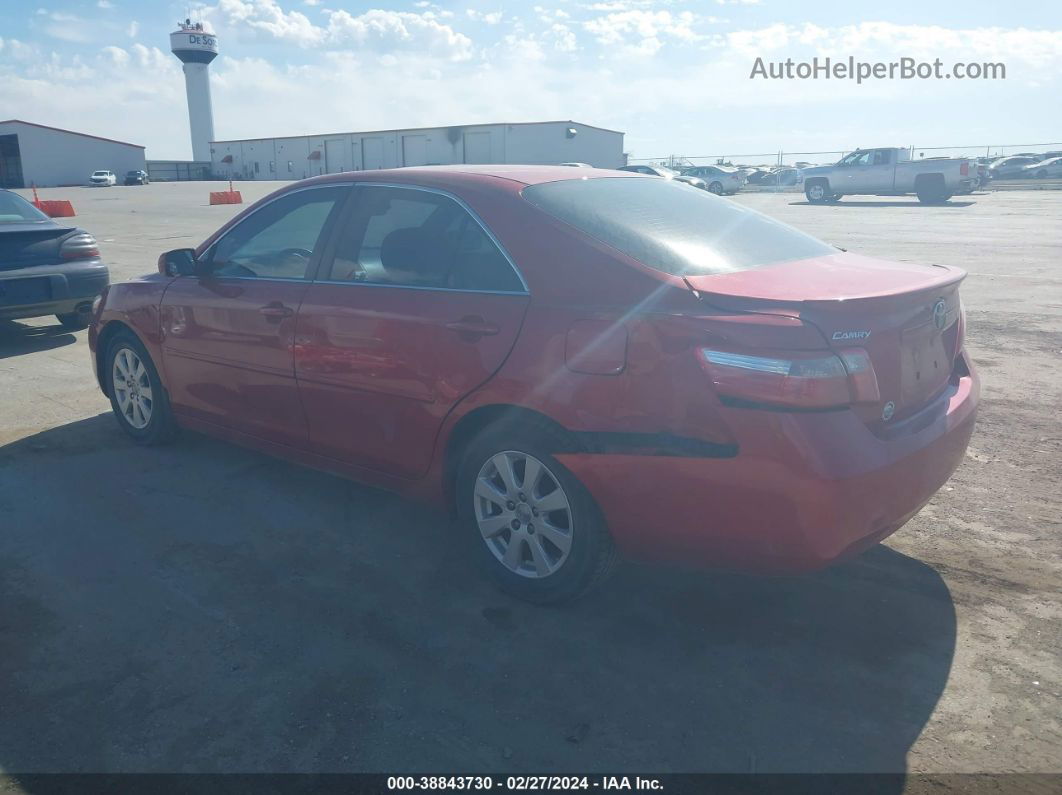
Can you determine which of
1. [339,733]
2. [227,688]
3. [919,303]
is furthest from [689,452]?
[227,688]

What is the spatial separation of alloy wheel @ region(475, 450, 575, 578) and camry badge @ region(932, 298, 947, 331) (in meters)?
1.54

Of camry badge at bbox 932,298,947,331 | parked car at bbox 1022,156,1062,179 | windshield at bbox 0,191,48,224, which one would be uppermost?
parked car at bbox 1022,156,1062,179

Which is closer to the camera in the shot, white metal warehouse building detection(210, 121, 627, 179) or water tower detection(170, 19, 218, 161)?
white metal warehouse building detection(210, 121, 627, 179)

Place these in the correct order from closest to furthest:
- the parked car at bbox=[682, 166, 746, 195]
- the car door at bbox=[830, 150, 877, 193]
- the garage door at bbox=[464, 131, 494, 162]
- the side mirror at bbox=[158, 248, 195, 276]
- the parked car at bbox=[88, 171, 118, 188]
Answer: the side mirror at bbox=[158, 248, 195, 276], the car door at bbox=[830, 150, 877, 193], the parked car at bbox=[682, 166, 746, 195], the garage door at bbox=[464, 131, 494, 162], the parked car at bbox=[88, 171, 118, 188]

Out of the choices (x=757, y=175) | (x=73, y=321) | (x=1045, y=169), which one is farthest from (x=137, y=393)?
(x=1045, y=169)

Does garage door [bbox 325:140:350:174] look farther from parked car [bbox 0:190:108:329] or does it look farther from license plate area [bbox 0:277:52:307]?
license plate area [bbox 0:277:52:307]

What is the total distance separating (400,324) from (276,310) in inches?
34.6

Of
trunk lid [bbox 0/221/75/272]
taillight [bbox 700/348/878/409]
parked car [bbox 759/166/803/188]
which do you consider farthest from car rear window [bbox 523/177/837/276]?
parked car [bbox 759/166/803/188]

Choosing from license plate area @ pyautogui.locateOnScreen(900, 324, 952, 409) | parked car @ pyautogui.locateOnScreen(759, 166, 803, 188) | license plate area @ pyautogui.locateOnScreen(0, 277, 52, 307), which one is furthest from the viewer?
parked car @ pyautogui.locateOnScreen(759, 166, 803, 188)

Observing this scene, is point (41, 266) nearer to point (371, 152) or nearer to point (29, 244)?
point (29, 244)

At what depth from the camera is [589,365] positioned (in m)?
3.10

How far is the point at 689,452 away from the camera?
2900 mm

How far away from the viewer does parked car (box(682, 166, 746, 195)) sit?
41406 millimetres

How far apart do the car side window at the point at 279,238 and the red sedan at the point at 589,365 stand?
2cm
